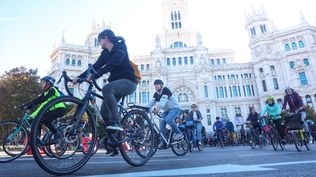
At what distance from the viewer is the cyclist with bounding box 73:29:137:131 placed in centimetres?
295

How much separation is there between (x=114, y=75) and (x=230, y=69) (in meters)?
46.2

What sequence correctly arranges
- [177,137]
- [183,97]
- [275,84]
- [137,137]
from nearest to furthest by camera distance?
[137,137]
[177,137]
[275,84]
[183,97]

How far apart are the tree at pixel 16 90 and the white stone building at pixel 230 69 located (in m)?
20.1

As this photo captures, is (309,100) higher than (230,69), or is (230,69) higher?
(230,69)

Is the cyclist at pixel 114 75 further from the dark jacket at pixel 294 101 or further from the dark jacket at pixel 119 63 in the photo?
the dark jacket at pixel 294 101

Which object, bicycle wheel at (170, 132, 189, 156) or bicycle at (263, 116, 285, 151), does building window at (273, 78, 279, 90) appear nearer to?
bicycle at (263, 116, 285, 151)

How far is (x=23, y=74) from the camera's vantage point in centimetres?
2405

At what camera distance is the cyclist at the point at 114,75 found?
2.95 meters

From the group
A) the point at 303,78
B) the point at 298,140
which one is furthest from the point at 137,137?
the point at 303,78

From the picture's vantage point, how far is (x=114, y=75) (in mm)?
3244

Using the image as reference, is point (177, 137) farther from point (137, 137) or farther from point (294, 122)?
point (294, 122)

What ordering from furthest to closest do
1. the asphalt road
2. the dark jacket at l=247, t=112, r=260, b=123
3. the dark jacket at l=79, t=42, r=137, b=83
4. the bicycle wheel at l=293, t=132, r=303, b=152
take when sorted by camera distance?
1. the dark jacket at l=247, t=112, r=260, b=123
2. the bicycle wheel at l=293, t=132, r=303, b=152
3. the dark jacket at l=79, t=42, r=137, b=83
4. the asphalt road

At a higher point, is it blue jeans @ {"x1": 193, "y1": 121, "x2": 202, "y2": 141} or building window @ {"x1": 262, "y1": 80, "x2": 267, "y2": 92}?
building window @ {"x1": 262, "y1": 80, "x2": 267, "y2": 92}

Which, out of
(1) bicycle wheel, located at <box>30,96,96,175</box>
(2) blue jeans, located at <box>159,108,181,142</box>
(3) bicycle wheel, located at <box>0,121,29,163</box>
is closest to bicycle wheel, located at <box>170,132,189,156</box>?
(2) blue jeans, located at <box>159,108,181,142</box>
